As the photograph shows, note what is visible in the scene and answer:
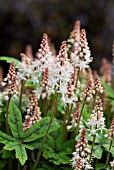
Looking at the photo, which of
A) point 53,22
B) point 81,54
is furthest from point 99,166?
point 53,22

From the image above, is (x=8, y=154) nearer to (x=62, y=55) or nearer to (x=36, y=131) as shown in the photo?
(x=36, y=131)

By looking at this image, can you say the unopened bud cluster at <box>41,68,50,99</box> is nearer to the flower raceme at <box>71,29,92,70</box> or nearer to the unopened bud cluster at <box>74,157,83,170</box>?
the flower raceme at <box>71,29,92,70</box>

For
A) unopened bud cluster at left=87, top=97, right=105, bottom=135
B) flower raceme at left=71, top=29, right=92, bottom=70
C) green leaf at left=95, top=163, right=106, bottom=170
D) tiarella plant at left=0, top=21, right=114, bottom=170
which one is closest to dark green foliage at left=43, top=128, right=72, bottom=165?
tiarella plant at left=0, top=21, right=114, bottom=170

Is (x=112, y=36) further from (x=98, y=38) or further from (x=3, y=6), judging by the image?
(x=3, y=6)

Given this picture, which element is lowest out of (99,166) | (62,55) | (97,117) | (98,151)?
(99,166)

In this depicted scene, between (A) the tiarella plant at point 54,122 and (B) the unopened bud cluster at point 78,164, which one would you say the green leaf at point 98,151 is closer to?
(A) the tiarella plant at point 54,122

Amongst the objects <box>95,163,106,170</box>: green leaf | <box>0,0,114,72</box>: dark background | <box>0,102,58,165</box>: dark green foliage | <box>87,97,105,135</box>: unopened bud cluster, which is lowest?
<box>95,163,106,170</box>: green leaf

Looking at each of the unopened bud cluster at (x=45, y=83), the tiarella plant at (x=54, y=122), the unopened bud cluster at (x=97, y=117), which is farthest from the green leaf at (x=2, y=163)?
the unopened bud cluster at (x=97, y=117)

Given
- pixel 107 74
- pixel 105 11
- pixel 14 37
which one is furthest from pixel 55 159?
pixel 105 11
